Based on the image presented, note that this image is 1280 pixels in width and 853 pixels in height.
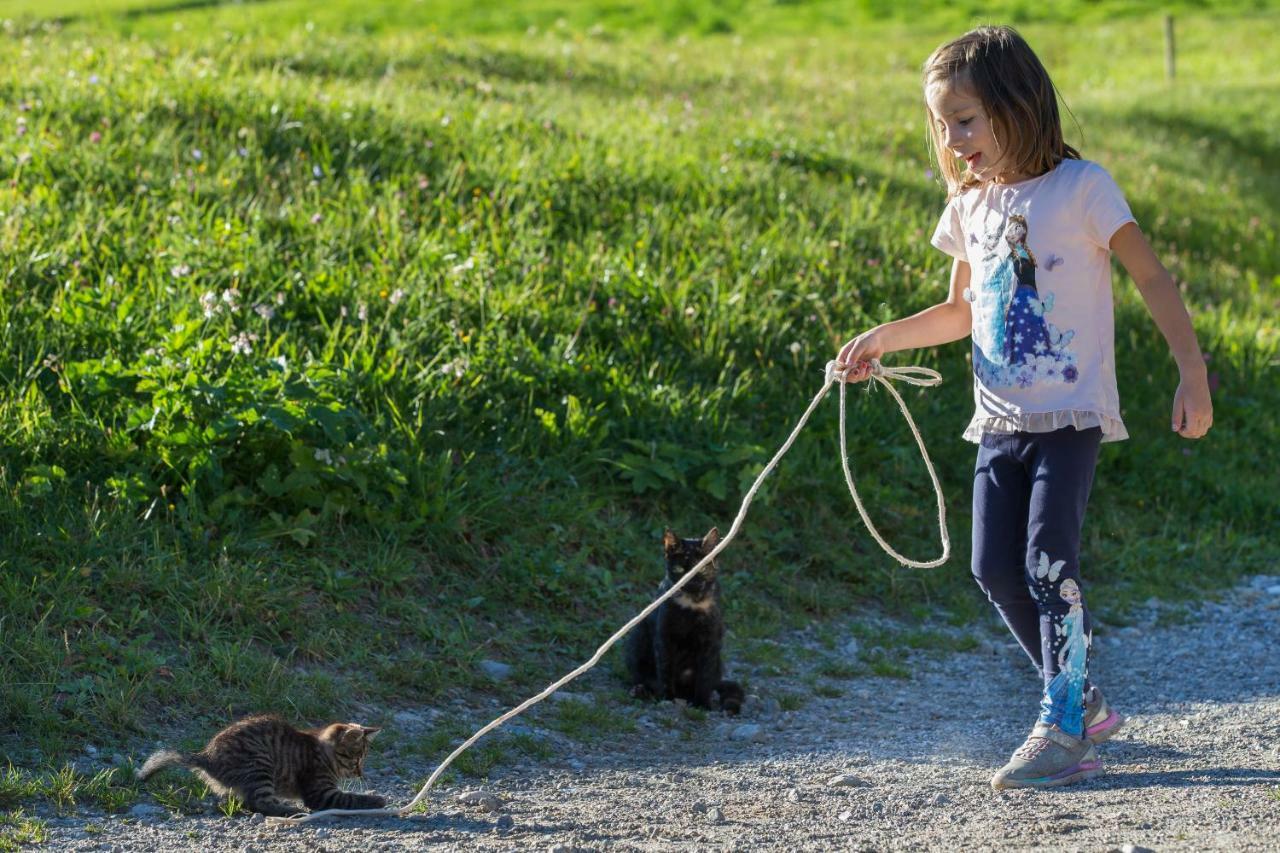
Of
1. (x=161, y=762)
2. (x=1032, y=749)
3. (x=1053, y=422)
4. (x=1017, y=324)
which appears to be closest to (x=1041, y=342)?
(x=1017, y=324)

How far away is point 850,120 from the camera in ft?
41.7

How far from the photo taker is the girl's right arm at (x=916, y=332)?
3875 mm

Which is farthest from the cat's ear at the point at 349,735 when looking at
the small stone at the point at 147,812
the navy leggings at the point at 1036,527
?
the navy leggings at the point at 1036,527

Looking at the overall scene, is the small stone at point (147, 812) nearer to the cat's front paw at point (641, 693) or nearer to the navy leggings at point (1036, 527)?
the cat's front paw at point (641, 693)

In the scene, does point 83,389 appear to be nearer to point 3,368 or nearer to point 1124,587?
point 3,368

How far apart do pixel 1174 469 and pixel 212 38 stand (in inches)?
342

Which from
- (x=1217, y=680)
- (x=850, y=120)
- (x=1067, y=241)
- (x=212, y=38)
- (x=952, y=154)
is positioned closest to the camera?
(x=1067, y=241)

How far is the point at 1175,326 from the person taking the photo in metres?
3.64

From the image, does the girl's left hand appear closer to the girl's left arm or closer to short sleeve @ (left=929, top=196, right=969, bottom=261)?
the girl's left arm

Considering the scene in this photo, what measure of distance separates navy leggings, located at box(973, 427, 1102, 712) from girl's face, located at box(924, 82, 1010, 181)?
0.78m

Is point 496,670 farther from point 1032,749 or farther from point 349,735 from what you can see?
point 1032,749

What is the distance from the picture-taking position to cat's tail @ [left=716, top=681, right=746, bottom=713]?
475cm

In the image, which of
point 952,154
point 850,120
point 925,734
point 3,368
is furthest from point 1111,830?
point 850,120

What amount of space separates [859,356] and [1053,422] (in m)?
0.56
